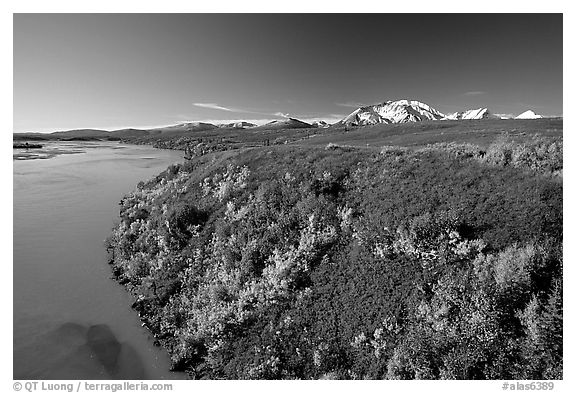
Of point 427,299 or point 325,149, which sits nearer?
point 427,299

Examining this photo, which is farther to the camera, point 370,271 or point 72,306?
point 72,306

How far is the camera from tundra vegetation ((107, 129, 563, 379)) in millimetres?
10453

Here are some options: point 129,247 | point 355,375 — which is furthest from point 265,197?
point 355,375

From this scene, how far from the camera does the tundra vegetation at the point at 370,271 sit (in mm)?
10453

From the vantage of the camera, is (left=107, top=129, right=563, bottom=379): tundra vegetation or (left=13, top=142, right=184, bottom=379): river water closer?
(left=107, top=129, right=563, bottom=379): tundra vegetation

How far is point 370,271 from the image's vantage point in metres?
13.6

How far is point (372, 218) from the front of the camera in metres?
15.5

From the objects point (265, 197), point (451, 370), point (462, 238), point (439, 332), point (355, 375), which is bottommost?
point (355, 375)

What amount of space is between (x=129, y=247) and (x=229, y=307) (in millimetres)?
10570

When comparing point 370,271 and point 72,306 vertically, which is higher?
point 370,271

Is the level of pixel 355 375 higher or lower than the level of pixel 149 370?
higher

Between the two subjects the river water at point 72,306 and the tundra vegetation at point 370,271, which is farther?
the river water at point 72,306

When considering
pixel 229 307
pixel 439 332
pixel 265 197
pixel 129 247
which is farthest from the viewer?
pixel 129 247
